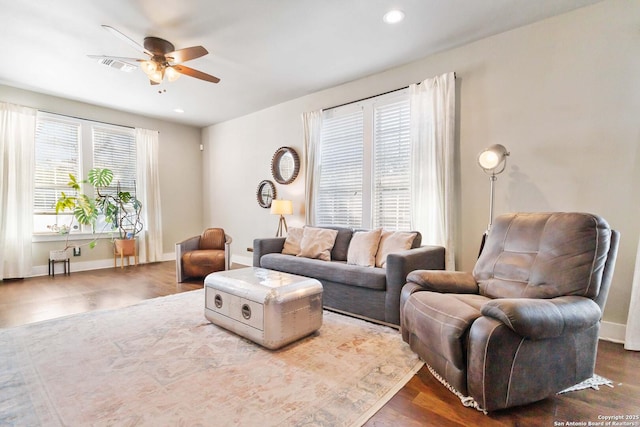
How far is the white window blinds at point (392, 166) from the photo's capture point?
367cm

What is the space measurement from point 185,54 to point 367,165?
2.46 meters

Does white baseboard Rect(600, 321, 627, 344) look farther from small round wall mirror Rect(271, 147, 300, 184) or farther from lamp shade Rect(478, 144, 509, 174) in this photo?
small round wall mirror Rect(271, 147, 300, 184)

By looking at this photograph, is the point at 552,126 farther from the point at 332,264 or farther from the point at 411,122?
the point at 332,264

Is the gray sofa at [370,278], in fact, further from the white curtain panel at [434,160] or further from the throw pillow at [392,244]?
the white curtain panel at [434,160]

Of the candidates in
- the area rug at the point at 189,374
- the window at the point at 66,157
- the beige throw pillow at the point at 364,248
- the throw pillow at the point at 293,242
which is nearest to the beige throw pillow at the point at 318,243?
the throw pillow at the point at 293,242

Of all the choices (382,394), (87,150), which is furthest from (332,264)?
(87,150)

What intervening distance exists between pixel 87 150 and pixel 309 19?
4.78 metres

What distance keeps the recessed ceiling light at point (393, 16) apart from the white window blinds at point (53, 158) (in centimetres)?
539

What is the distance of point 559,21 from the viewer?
2674 millimetres

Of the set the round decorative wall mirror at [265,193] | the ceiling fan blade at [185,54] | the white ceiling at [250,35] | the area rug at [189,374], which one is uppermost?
the white ceiling at [250,35]

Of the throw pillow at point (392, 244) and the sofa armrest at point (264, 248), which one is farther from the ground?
the throw pillow at point (392, 244)

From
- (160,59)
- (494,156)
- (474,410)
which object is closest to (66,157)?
(160,59)

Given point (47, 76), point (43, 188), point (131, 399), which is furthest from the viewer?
point (43, 188)

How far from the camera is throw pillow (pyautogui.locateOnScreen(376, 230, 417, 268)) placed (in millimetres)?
3012
